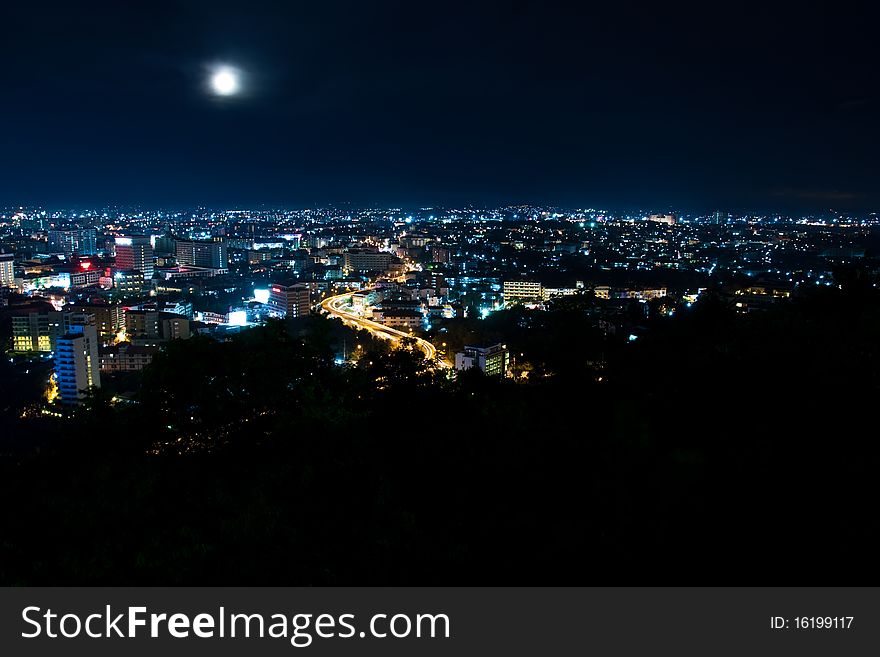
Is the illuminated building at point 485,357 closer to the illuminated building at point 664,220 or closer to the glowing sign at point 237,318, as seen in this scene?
the glowing sign at point 237,318

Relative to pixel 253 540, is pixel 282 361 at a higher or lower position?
higher

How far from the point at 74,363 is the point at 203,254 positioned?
20.3 meters

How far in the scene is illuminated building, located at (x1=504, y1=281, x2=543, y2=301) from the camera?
18.3 m

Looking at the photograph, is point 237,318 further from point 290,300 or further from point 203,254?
point 203,254

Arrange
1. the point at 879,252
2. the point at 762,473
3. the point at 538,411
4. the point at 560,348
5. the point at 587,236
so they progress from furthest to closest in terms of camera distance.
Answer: the point at 587,236 → the point at 879,252 → the point at 560,348 → the point at 538,411 → the point at 762,473

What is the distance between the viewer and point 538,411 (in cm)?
315

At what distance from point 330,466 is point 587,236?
32873mm

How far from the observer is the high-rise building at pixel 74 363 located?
32.8 ft

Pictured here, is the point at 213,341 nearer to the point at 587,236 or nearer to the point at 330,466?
the point at 330,466

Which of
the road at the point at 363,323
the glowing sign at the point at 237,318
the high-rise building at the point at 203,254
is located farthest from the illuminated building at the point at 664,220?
the glowing sign at the point at 237,318

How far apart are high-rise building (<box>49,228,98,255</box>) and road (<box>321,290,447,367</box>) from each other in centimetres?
2041

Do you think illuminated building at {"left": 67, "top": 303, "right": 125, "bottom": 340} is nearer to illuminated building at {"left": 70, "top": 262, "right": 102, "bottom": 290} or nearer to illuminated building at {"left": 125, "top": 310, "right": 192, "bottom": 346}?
illuminated building at {"left": 125, "top": 310, "right": 192, "bottom": 346}

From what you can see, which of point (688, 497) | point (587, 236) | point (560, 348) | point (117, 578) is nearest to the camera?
point (117, 578)

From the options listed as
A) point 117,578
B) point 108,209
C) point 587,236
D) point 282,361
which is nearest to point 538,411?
point 282,361
